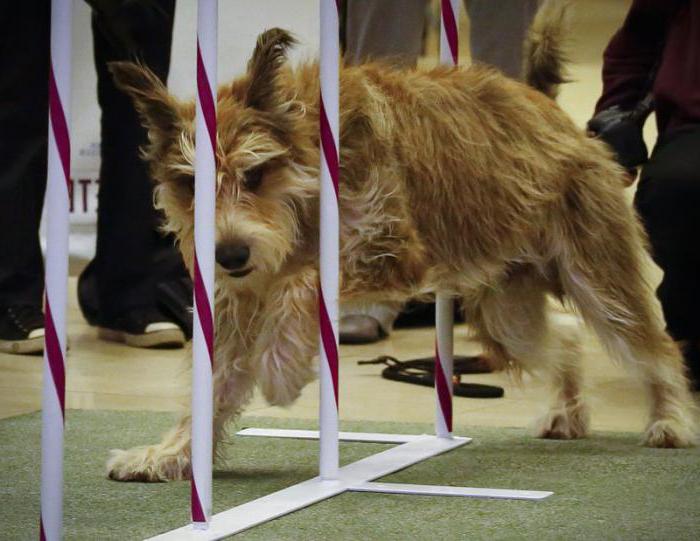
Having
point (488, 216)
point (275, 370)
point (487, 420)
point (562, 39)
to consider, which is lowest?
point (487, 420)

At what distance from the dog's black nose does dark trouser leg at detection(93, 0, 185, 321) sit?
259 cm

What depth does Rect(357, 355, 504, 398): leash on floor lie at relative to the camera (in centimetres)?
425

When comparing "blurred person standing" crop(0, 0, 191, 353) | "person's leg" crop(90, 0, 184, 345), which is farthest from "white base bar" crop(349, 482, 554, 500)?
"person's leg" crop(90, 0, 184, 345)

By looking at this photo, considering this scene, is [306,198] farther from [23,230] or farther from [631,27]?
[23,230]

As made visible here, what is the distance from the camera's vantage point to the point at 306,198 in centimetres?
285

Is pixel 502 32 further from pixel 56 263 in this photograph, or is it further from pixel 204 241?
pixel 56 263

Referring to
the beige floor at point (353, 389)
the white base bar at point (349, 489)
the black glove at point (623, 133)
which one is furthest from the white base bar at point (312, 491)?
the black glove at point (623, 133)

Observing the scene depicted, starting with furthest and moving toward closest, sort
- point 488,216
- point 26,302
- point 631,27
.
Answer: point 26,302 < point 631,27 < point 488,216

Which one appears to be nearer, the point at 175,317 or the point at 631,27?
the point at 631,27

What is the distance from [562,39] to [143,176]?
84.8 inches

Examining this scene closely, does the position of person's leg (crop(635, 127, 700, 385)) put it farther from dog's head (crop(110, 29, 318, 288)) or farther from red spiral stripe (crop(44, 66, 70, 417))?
red spiral stripe (crop(44, 66, 70, 417))

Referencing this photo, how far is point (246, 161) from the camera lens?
2711 millimetres

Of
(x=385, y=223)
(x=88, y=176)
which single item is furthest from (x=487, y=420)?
(x=88, y=176)

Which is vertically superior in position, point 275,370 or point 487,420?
point 275,370
